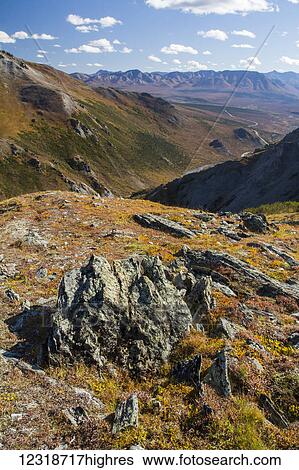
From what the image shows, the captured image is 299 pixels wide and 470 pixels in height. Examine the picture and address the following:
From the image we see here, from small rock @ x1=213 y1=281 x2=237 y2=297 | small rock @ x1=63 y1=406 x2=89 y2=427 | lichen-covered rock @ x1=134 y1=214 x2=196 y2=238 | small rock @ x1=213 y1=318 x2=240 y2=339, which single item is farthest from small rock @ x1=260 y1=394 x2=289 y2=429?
lichen-covered rock @ x1=134 y1=214 x2=196 y2=238

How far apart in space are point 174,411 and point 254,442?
233cm

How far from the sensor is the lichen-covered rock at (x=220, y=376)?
11.9 m

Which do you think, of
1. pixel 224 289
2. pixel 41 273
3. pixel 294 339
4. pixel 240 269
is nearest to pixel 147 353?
pixel 294 339

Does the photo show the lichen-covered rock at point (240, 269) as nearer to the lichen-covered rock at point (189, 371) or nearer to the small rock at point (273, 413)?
the lichen-covered rock at point (189, 371)

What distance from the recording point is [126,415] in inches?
422

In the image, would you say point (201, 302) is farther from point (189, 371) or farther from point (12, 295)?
point (12, 295)

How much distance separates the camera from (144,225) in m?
30.8

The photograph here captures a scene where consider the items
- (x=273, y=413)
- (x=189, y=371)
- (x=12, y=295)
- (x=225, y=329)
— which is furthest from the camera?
(x=12, y=295)

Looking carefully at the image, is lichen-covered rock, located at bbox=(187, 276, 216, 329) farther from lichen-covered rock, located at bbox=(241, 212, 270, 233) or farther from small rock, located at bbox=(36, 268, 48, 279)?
lichen-covered rock, located at bbox=(241, 212, 270, 233)

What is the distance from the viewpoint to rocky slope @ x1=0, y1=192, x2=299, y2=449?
10438 millimetres

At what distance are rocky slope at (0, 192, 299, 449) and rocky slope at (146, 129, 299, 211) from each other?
169 feet

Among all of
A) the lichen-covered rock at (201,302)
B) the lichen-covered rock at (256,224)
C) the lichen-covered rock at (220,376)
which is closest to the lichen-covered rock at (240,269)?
the lichen-covered rock at (201,302)

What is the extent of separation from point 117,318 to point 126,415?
12.7 ft

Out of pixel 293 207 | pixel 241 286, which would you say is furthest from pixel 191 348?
pixel 293 207
